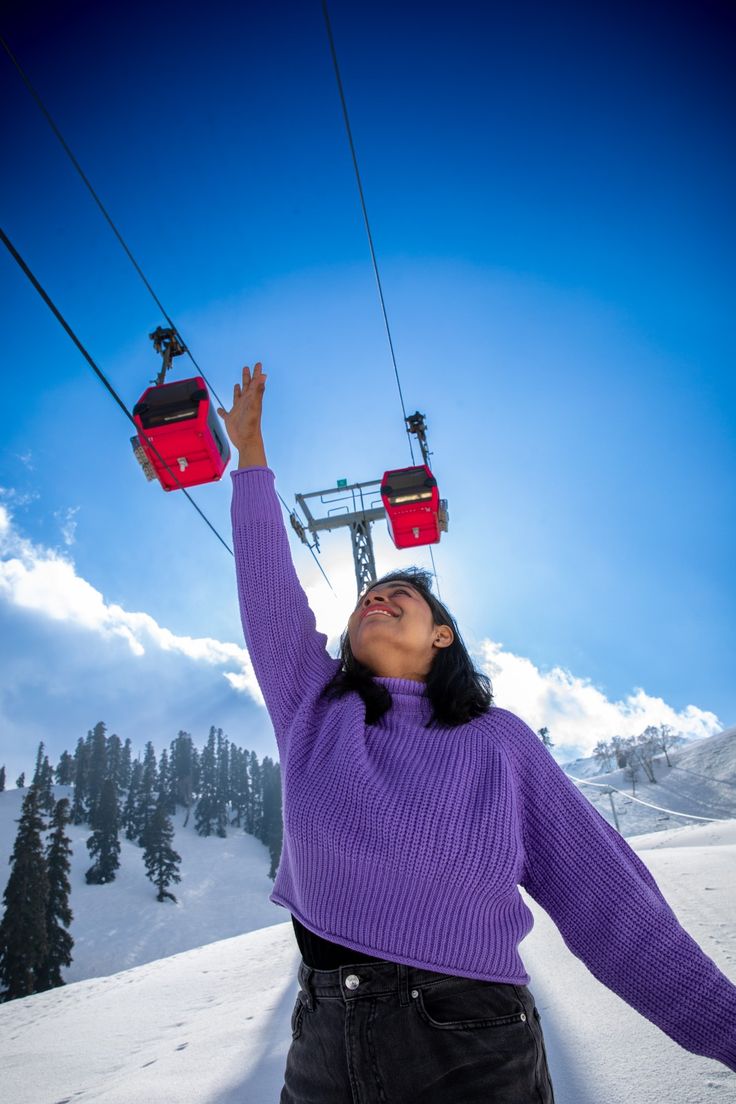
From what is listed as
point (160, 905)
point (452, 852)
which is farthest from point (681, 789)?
point (452, 852)

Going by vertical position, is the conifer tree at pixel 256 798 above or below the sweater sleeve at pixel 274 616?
above

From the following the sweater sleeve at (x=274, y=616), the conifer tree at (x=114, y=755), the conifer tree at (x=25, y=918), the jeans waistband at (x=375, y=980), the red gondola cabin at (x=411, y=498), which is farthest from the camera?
the conifer tree at (x=114, y=755)

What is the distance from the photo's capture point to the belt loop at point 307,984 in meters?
1.29

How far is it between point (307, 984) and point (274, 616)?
96 cm

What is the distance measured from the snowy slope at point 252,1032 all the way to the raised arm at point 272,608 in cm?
85

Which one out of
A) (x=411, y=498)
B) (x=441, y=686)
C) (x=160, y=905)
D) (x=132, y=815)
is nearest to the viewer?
(x=441, y=686)

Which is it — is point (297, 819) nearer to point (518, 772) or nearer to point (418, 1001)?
point (418, 1001)

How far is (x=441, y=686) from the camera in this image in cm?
185

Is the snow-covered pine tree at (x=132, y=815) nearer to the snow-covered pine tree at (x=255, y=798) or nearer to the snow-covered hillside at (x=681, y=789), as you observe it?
the snow-covered pine tree at (x=255, y=798)

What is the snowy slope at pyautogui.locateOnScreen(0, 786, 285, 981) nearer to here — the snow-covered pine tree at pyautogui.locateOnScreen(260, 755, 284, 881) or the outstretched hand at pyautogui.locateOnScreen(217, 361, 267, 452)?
the snow-covered pine tree at pyautogui.locateOnScreen(260, 755, 284, 881)

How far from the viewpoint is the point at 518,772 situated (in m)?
1.57

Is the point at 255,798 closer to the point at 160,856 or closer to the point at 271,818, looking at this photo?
the point at 271,818

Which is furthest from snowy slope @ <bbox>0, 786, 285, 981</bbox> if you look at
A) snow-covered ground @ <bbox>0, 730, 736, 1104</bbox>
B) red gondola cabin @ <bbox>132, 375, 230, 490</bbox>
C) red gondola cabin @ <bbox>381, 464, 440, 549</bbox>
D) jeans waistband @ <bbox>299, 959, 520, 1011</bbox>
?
jeans waistband @ <bbox>299, 959, 520, 1011</bbox>

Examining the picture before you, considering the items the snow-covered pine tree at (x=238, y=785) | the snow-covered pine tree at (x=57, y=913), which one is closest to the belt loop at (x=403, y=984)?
the snow-covered pine tree at (x=57, y=913)
